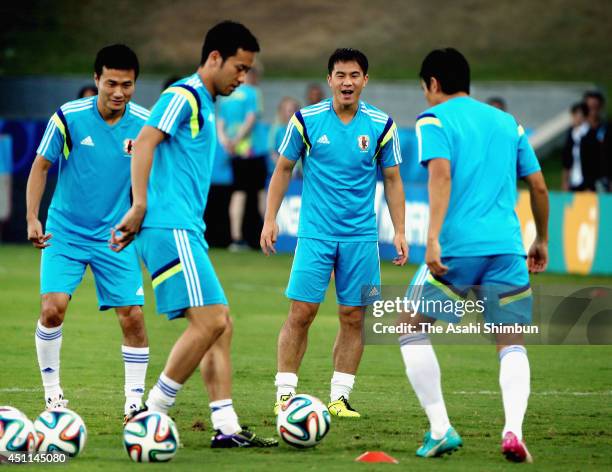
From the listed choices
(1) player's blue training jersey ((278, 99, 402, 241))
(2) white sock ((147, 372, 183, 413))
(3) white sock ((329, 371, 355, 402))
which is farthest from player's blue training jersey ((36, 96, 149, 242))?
(3) white sock ((329, 371, 355, 402))

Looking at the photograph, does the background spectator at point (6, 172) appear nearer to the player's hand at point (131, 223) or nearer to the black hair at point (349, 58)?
the black hair at point (349, 58)

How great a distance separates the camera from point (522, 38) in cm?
4091

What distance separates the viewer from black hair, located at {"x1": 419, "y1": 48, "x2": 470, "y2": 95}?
24.3 ft

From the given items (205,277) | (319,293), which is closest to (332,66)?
(319,293)

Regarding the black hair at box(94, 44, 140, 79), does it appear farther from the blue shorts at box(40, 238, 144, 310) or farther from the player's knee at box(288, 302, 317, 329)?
the player's knee at box(288, 302, 317, 329)

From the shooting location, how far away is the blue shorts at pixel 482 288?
24.2 ft

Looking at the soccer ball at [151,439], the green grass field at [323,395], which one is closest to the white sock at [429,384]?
the green grass field at [323,395]

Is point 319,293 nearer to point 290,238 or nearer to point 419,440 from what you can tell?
point 419,440

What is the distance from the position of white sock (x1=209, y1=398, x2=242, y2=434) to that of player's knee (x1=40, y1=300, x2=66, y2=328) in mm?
1563

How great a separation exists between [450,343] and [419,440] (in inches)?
217

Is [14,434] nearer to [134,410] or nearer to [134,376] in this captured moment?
[134,410]

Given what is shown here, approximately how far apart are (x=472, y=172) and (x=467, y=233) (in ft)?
1.09

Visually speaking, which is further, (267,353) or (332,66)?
(267,353)

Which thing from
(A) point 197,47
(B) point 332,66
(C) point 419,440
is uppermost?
(A) point 197,47
